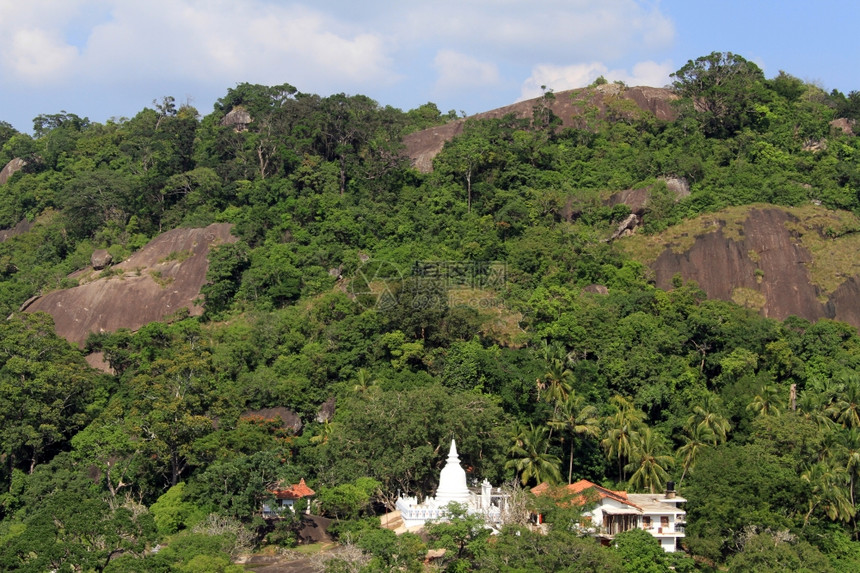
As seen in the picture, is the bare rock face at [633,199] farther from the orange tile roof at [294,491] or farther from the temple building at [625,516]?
the orange tile roof at [294,491]

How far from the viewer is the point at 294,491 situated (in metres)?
39.8

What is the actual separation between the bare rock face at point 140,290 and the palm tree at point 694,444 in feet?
91.8

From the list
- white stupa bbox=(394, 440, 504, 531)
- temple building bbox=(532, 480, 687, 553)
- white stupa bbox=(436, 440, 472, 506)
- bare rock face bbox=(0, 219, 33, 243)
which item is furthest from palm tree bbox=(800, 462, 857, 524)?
bare rock face bbox=(0, 219, 33, 243)

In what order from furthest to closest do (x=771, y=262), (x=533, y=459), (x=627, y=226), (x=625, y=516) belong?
(x=627, y=226) → (x=771, y=262) → (x=533, y=459) → (x=625, y=516)

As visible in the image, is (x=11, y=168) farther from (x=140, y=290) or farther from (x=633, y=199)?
(x=633, y=199)

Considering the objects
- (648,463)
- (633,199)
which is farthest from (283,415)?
(633,199)

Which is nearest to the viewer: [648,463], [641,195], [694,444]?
[648,463]

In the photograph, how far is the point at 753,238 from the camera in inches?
2154

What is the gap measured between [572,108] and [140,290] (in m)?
31.8

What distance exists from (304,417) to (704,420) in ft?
56.4

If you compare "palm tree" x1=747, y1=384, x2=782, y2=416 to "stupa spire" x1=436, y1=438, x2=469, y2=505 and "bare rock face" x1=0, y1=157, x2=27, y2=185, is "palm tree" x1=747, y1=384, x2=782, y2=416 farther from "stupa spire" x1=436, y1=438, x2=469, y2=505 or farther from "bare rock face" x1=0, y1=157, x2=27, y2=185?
"bare rock face" x1=0, y1=157, x2=27, y2=185

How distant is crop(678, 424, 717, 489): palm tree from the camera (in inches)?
1607

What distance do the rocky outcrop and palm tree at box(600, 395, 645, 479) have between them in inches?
1205

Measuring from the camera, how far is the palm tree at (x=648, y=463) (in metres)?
40.1
